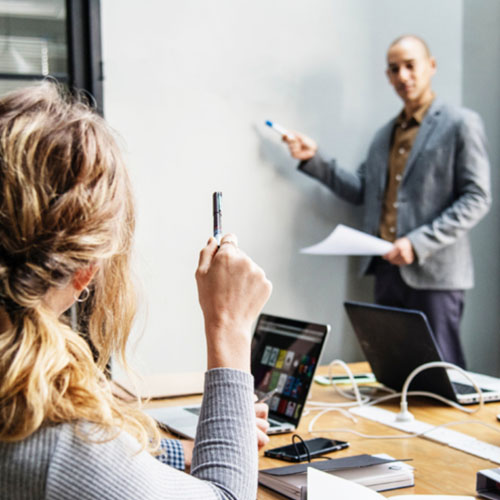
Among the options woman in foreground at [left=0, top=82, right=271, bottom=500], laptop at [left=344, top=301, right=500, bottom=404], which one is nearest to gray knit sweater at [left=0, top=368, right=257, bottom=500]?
woman in foreground at [left=0, top=82, right=271, bottom=500]

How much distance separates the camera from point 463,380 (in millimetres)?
1761

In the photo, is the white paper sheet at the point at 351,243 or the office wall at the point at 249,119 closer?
the white paper sheet at the point at 351,243

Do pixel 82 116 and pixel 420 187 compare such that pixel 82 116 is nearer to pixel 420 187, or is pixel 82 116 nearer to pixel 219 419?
pixel 219 419

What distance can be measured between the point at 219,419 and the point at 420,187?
2.30 metres

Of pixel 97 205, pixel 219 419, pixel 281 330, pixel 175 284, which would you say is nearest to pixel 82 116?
pixel 97 205

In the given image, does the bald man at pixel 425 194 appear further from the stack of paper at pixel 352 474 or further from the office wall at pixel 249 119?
the stack of paper at pixel 352 474

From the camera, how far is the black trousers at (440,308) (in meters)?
2.95

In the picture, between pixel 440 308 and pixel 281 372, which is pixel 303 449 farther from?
pixel 440 308

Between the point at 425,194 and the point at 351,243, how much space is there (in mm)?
429

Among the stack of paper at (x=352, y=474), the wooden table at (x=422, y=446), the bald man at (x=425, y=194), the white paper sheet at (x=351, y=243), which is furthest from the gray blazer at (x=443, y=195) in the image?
the stack of paper at (x=352, y=474)

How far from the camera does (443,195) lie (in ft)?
9.75

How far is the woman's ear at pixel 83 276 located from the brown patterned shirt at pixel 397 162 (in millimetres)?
2376

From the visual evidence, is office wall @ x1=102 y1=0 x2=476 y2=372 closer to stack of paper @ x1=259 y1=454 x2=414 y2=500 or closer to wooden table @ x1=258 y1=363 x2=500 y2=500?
wooden table @ x1=258 y1=363 x2=500 y2=500

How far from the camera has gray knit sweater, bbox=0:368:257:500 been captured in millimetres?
696
